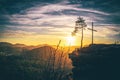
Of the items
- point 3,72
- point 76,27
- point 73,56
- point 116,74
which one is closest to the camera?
point 116,74

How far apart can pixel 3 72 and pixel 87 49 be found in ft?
311

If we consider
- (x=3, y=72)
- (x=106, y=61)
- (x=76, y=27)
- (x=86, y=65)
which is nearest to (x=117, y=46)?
(x=106, y=61)

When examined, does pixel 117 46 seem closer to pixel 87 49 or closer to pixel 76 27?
pixel 87 49

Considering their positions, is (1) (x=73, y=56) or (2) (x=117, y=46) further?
(1) (x=73, y=56)

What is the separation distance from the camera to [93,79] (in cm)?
5419

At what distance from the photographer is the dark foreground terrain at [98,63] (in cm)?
5300

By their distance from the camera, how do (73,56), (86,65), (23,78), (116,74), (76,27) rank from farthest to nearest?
(23,78) → (76,27) → (73,56) → (86,65) → (116,74)

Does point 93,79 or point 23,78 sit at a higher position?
point 93,79

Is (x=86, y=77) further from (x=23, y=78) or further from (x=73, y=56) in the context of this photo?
(x=23, y=78)

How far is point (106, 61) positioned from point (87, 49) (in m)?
5.96

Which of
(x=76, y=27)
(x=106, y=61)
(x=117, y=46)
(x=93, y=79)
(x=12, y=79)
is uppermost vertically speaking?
(x=76, y=27)

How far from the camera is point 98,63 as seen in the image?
54.5 m

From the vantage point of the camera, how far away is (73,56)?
59875 mm

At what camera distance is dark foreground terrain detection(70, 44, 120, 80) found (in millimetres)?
53000
